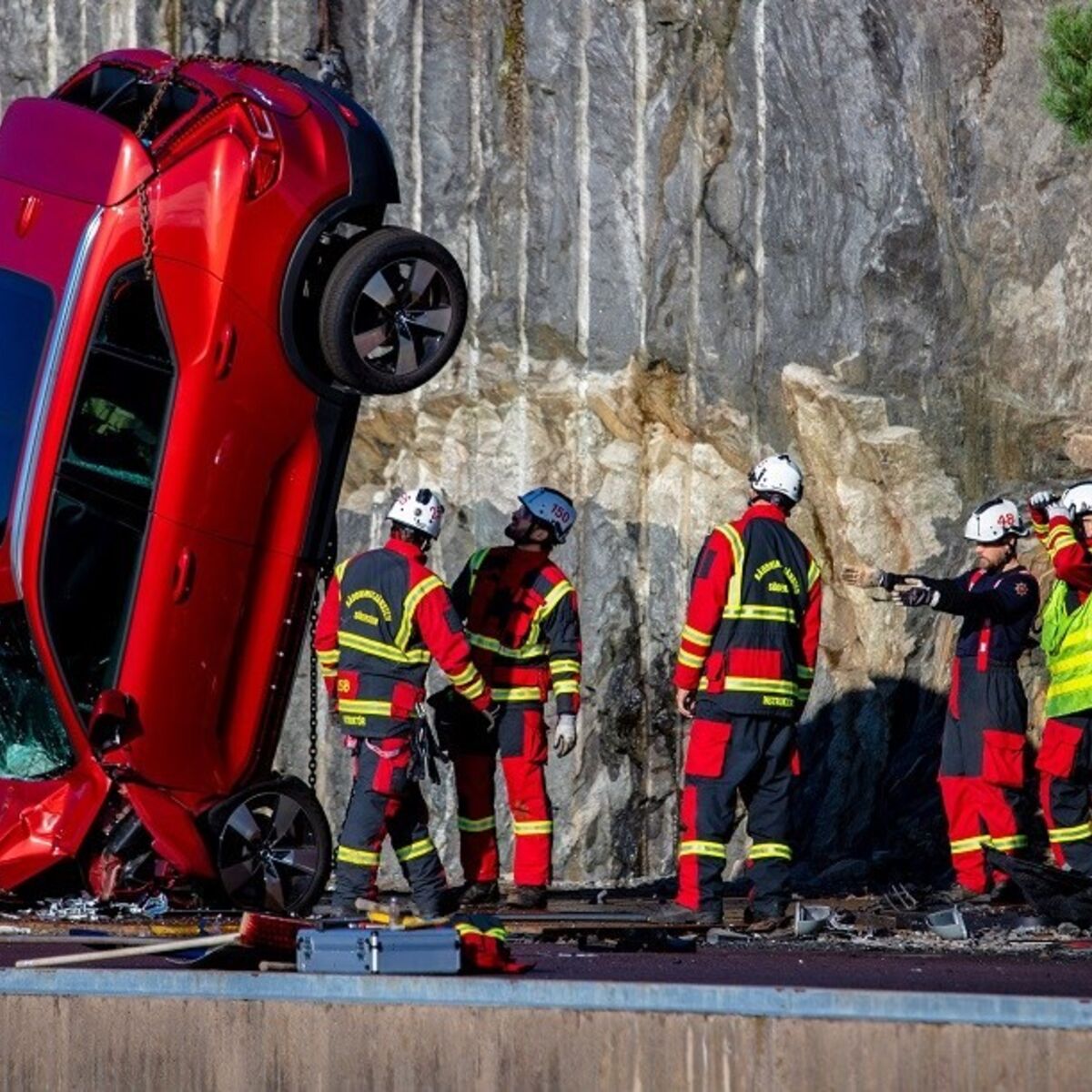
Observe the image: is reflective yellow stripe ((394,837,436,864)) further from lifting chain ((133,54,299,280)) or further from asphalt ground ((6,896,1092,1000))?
lifting chain ((133,54,299,280))

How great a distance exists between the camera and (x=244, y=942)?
7000 mm

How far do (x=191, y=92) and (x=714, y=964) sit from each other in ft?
13.9

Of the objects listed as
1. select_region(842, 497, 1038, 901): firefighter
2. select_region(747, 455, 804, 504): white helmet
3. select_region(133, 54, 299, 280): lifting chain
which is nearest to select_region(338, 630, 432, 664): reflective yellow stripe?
select_region(747, 455, 804, 504): white helmet

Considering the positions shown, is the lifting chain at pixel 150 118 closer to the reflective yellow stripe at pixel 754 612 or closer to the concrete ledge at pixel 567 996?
the reflective yellow stripe at pixel 754 612

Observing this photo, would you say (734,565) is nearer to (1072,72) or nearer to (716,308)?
(1072,72)

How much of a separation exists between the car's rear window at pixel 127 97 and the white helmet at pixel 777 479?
8.69ft

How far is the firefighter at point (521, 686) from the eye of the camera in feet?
38.0

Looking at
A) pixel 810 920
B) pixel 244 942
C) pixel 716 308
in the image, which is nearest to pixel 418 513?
pixel 810 920

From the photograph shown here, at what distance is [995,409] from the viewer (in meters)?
13.5

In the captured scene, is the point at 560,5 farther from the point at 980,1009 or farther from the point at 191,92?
the point at 980,1009

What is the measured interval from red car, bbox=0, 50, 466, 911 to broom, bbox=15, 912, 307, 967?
103 inches

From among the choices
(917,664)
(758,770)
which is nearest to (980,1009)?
(758,770)

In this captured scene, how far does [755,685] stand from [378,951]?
13.4ft

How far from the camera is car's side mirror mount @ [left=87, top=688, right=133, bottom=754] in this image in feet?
32.0
